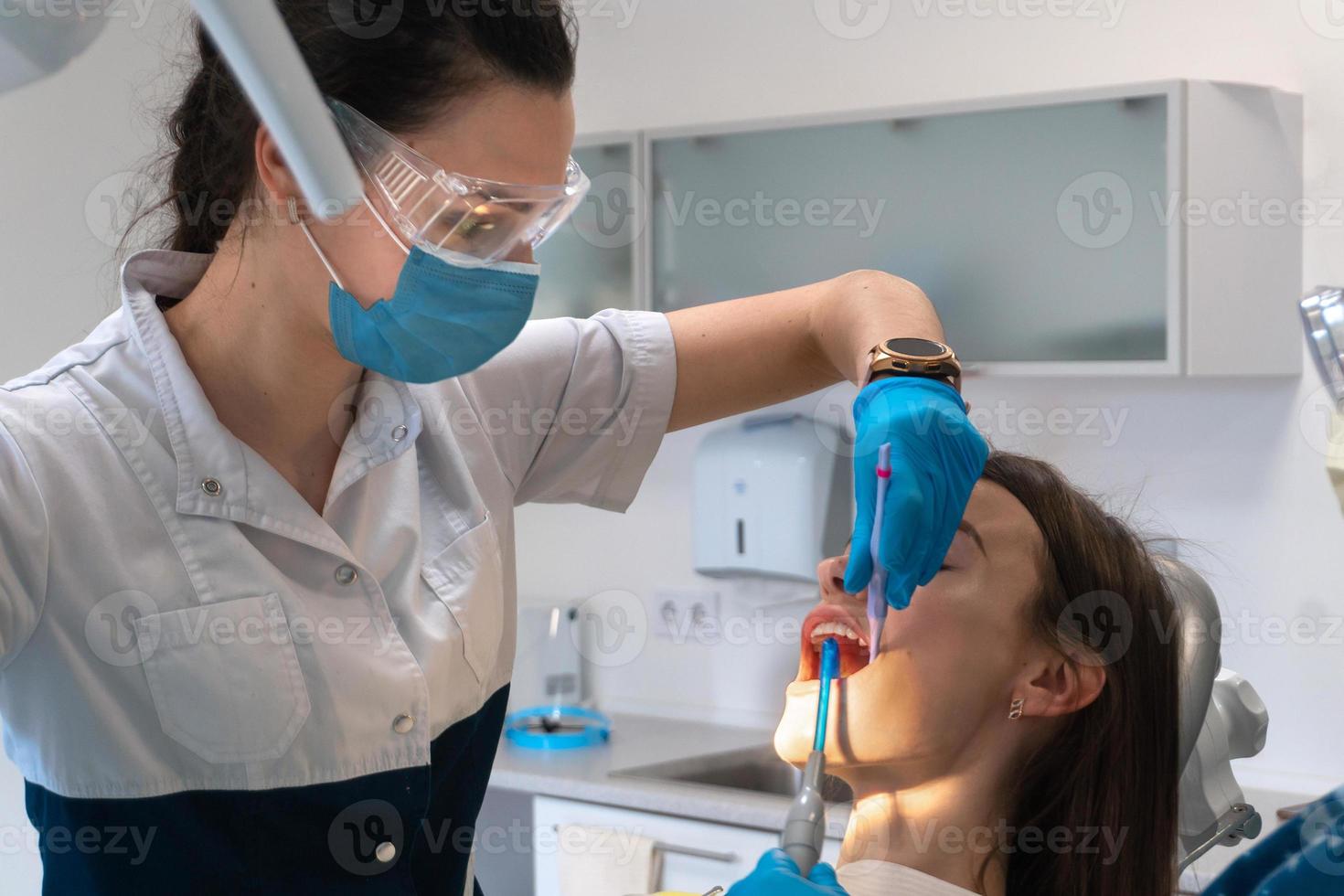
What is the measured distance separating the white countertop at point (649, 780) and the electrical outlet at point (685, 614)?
0.23 meters

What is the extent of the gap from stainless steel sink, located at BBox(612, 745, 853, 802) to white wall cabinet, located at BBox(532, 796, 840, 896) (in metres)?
0.23

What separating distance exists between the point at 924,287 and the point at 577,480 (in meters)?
1.48

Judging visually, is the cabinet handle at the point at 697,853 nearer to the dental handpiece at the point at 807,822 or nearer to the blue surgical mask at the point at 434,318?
the dental handpiece at the point at 807,822

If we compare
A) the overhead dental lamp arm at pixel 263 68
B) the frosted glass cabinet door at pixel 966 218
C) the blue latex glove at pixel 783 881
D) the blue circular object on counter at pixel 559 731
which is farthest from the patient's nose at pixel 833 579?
the blue circular object on counter at pixel 559 731

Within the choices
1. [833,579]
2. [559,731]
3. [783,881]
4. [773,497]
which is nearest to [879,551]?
A: [783,881]

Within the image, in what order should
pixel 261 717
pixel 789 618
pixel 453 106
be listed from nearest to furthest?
A: 1. pixel 453 106
2. pixel 261 717
3. pixel 789 618

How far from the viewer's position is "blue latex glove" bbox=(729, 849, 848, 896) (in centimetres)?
108

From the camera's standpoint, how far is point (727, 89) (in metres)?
3.61

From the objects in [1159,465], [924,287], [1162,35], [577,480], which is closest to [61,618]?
[577,480]

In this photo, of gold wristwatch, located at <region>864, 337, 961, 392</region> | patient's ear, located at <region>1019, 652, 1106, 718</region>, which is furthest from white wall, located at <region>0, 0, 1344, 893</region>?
gold wristwatch, located at <region>864, 337, 961, 392</region>

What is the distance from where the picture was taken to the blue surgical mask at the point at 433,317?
1164 mm

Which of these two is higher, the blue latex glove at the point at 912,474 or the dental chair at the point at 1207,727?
the blue latex glove at the point at 912,474

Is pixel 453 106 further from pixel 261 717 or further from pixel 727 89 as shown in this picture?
pixel 727 89

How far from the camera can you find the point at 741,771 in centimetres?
334
